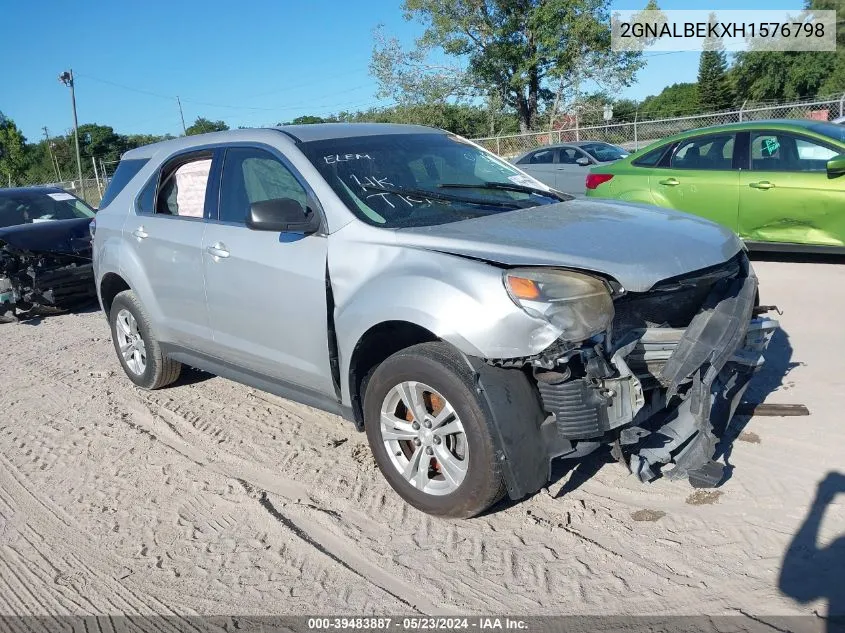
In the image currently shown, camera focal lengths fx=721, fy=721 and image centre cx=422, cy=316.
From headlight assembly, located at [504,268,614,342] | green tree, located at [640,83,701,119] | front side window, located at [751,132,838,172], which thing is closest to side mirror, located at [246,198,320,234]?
headlight assembly, located at [504,268,614,342]

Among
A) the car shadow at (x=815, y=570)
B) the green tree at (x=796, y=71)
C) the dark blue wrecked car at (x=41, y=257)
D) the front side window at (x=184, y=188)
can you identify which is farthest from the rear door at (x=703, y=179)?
the green tree at (x=796, y=71)

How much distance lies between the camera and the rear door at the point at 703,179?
7891mm

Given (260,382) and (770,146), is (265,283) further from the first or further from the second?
(770,146)

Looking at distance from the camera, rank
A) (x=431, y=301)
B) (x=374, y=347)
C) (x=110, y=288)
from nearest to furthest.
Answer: (x=431, y=301) < (x=374, y=347) < (x=110, y=288)

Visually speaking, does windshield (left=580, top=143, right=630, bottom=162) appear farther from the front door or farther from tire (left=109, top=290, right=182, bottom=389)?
the front door

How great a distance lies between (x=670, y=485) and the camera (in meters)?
3.62

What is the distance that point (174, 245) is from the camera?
4.88 m

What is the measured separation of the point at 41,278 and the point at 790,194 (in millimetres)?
8826

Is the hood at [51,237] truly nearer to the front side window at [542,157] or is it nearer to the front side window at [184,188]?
the front side window at [184,188]

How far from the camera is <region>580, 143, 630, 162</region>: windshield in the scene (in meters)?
15.7

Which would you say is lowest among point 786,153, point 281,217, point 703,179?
point 703,179

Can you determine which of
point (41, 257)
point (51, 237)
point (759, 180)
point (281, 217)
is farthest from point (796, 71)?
point (281, 217)

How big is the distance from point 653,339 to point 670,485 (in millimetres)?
807

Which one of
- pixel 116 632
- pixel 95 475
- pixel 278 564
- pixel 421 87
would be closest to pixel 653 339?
pixel 278 564
